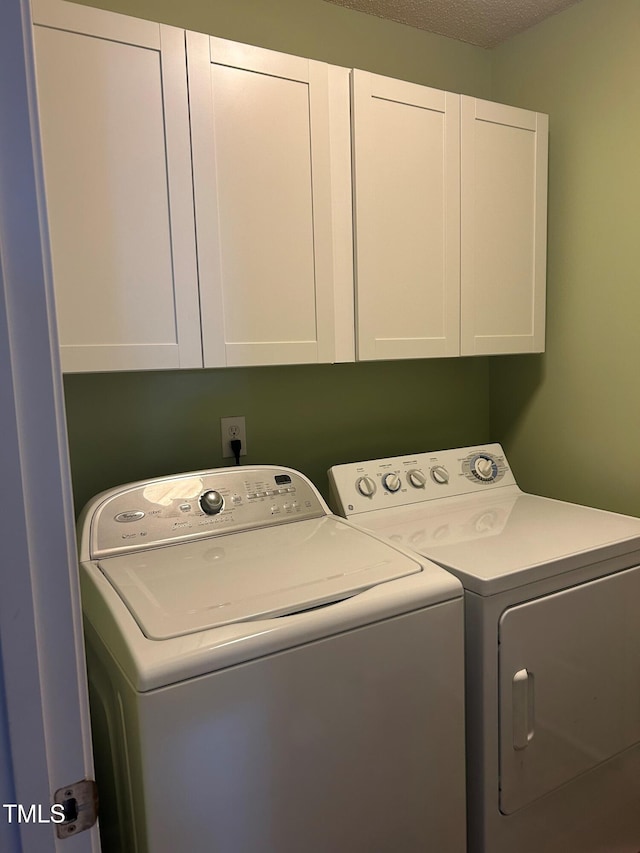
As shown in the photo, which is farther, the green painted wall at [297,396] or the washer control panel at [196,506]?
the green painted wall at [297,396]

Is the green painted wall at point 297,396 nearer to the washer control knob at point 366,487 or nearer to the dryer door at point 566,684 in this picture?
the washer control knob at point 366,487

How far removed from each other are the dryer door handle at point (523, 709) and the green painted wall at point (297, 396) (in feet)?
3.04

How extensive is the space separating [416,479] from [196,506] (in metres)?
0.72

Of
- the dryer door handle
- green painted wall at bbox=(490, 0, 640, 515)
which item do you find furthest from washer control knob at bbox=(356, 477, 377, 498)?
green painted wall at bbox=(490, 0, 640, 515)

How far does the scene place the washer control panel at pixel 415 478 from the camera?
1.81 m

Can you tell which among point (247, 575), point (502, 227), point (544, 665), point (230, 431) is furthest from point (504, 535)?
point (502, 227)

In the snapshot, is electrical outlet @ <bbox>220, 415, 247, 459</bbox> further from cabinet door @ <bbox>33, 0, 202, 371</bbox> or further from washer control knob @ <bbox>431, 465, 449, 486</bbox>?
washer control knob @ <bbox>431, 465, 449, 486</bbox>

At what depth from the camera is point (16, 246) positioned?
0.55m

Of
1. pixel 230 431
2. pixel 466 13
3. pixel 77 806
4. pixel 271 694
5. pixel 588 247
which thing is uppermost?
pixel 466 13

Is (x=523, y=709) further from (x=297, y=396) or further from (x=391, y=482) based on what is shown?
(x=297, y=396)

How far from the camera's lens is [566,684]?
146 centimetres

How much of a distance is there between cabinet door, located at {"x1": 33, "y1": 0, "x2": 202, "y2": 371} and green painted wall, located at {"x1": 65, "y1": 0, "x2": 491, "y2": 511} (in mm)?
378

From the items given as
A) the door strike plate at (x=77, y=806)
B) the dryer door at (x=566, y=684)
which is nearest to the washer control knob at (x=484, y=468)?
the dryer door at (x=566, y=684)

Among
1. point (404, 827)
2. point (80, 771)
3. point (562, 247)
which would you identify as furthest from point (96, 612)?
point (562, 247)
